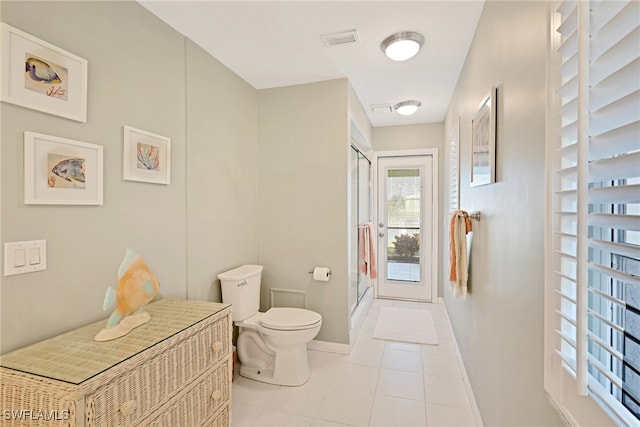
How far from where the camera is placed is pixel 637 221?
526mm

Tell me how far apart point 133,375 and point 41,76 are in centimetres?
130

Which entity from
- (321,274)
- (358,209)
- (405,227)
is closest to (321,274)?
(321,274)

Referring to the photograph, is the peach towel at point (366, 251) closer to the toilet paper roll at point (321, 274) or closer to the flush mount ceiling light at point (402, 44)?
the toilet paper roll at point (321, 274)

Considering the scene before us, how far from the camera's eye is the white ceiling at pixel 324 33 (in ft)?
5.62

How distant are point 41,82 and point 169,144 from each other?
0.68 m

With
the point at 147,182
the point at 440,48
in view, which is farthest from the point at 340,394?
the point at 440,48

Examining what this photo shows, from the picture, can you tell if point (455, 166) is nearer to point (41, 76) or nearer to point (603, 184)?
point (603, 184)

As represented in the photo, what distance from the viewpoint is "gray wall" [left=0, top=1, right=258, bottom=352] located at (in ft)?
3.90

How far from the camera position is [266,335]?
7.27ft

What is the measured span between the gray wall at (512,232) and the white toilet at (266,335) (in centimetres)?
121

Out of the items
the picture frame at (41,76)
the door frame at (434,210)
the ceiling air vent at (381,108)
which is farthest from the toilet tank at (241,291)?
the door frame at (434,210)

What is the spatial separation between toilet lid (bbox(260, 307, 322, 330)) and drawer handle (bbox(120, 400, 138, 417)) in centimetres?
111

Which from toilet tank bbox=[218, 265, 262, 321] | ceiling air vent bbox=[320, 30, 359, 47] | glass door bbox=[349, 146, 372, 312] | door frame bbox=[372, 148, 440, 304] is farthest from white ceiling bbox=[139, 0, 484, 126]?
toilet tank bbox=[218, 265, 262, 321]

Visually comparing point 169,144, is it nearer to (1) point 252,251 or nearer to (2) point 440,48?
(1) point 252,251
